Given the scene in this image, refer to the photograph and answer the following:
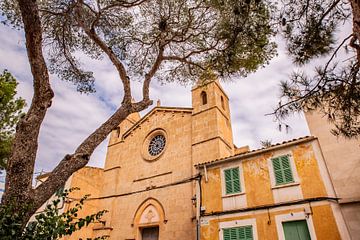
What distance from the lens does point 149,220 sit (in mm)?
14641

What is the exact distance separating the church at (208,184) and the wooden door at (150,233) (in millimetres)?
53

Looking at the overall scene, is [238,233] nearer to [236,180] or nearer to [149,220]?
[236,180]

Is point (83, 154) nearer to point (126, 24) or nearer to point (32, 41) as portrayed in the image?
point (32, 41)

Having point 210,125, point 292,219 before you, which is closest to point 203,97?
point 210,125

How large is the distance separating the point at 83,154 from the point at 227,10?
505 centimetres

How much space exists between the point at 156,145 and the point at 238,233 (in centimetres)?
950

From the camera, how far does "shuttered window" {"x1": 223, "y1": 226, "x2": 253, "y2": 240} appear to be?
354 inches

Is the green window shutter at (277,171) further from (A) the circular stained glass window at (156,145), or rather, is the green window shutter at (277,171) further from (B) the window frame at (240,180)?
(A) the circular stained glass window at (156,145)

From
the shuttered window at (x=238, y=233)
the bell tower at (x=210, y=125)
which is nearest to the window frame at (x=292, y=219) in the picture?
the shuttered window at (x=238, y=233)

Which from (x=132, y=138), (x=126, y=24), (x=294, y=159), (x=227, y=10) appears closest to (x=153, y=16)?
(x=126, y=24)

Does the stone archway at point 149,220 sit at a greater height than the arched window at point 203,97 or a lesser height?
lesser

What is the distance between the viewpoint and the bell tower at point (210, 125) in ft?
46.4

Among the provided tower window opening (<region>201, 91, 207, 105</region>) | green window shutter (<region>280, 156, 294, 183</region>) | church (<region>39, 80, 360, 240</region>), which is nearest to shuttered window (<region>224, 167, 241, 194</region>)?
church (<region>39, 80, 360, 240</region>)

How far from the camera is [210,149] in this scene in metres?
14.1
